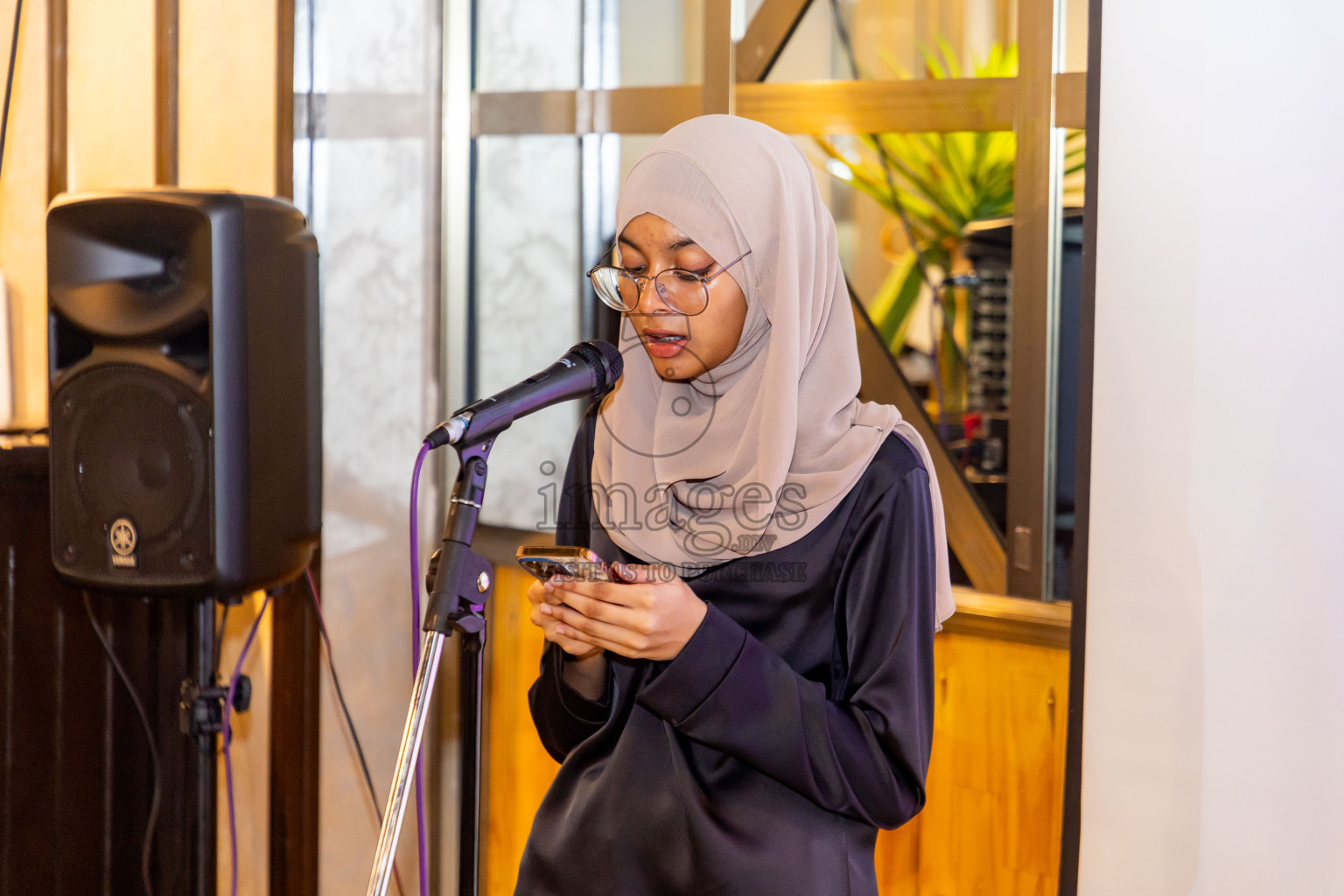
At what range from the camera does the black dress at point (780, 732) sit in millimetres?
1013

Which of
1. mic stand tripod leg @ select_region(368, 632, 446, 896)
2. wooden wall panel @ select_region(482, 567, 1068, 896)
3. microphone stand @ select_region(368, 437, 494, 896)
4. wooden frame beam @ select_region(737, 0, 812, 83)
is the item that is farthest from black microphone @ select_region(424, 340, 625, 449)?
wooden frame beam @ select_region(737, 0, 812, 83)

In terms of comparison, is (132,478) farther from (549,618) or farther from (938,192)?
(938,192)

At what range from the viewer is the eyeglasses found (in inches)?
45.1

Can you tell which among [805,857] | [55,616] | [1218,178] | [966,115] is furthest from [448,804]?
[1218,178]

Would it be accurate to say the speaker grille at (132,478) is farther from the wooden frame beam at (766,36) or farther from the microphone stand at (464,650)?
the wooden frame beam at (766,36)

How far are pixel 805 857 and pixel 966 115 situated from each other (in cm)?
124

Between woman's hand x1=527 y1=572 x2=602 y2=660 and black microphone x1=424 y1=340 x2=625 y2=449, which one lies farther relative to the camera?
woman's hand x1=527 y1=572 x2=602 y2=660

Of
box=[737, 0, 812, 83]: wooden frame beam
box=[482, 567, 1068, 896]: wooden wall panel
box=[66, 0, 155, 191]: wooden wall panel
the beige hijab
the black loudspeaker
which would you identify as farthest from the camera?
box=[66, 0, 155, 191]: wooden wall panel

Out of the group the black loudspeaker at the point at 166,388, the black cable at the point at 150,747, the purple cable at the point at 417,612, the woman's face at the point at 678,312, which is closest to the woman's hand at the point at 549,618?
the purple cable at the point at 417,612

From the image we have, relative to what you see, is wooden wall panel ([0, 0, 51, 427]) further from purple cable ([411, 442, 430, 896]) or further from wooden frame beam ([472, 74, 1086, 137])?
purple cable ([411, 442, 430, 896])

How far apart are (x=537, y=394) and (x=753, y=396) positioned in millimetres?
346

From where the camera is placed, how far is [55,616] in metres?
2.00

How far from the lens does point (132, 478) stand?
155 cm

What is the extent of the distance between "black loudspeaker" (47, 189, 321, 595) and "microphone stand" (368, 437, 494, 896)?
768mm
